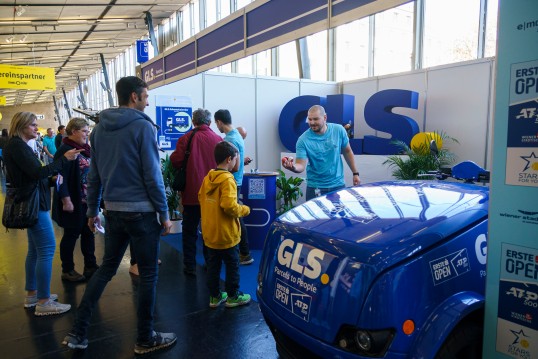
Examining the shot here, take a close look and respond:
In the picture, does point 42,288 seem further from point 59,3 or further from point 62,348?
point 59,3

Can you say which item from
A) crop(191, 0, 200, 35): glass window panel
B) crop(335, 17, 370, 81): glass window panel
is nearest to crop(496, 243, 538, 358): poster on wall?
crop(335, 17, 370, 81): glass window panel

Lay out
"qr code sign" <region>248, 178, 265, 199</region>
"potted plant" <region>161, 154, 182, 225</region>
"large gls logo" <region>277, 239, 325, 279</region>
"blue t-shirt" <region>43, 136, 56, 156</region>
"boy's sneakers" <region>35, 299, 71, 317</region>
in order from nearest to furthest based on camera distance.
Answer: "large gls logo" <region>277, 239, 325, 279</region> < "boy's sneakers" <region>35, 299, 71, 317</region> < "qr code sign" <region>248, 178, 265, 199</region> < "potted plant" <region>161, 154, 182, 225</region> < "blue t-shirt" <region>43, 136, 56, 156</region>

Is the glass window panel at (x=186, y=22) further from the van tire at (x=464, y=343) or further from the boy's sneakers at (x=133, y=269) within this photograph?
the van tire at (x=464, y=343)

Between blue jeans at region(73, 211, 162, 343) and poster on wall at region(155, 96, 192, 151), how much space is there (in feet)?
14.4

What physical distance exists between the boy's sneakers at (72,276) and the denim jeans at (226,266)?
1570mm

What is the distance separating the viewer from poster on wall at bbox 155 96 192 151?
667 cm

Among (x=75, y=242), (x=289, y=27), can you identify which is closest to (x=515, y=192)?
(x=289, y=27)

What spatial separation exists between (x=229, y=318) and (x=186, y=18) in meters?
13.2

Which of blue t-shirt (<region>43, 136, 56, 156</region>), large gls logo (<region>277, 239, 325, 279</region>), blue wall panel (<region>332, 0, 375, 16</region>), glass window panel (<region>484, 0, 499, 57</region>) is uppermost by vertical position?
glass window panel (<region>484, 0, 499, 57</region>)

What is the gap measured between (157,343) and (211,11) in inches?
469

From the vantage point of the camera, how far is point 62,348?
2.66 metres

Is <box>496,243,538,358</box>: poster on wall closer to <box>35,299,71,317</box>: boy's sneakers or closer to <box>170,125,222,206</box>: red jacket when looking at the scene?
<box>170,125,222,206</box>: red jacket

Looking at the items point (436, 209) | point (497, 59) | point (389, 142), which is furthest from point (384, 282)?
point (389, 142)

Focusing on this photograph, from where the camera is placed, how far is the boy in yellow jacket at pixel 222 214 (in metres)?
2.97
